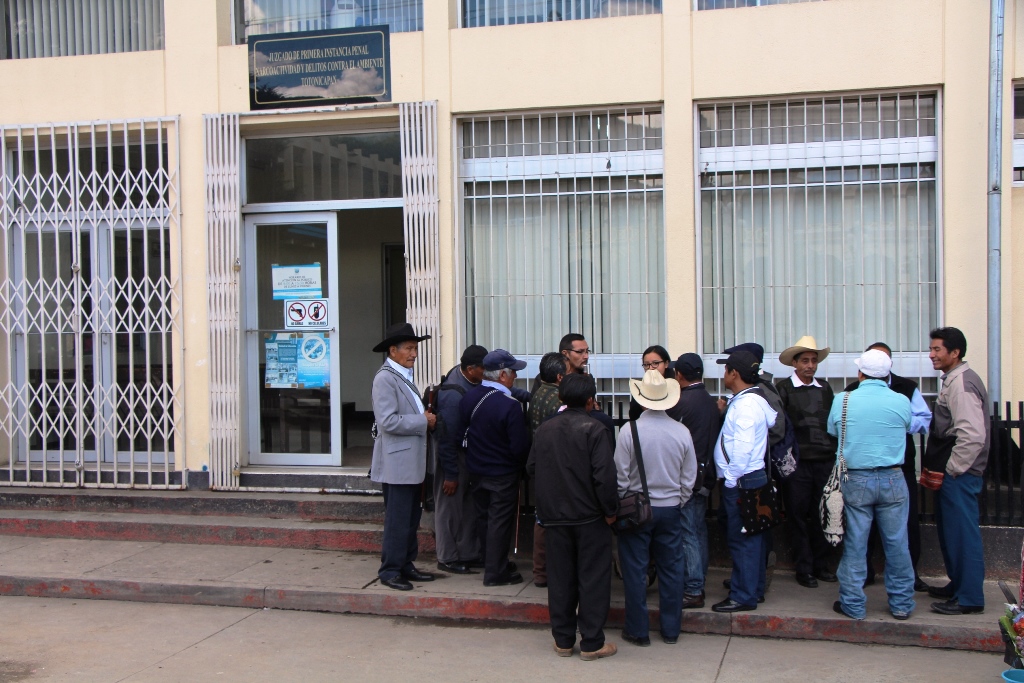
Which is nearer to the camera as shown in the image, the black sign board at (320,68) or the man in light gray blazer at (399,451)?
the man in light gray blazer at (399,451)

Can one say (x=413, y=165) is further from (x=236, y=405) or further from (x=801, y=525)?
(x=801, y=525)

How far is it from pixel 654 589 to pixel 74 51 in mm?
7729

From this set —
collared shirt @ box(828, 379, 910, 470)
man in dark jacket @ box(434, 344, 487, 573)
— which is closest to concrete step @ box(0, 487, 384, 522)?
man in dark jacket @ box(434, 344, 487, 573)

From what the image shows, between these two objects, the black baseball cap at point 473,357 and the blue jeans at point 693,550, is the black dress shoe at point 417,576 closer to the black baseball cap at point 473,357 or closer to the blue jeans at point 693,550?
the black baseball cap at point 473,357

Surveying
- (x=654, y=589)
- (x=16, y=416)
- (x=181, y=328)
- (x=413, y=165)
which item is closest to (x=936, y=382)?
(x=654, y=589)

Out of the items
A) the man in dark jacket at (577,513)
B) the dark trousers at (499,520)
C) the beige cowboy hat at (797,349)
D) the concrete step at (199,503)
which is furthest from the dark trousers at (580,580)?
the concrete step at (199,503)

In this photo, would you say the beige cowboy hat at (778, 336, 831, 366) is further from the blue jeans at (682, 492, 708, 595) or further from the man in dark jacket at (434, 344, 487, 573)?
the man in dark jacket at (434, 344, 487, 573)

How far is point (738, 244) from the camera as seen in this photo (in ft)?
27.8

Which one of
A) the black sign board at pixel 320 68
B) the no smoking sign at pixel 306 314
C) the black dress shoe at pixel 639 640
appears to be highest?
the black sign board at pixel 320 68

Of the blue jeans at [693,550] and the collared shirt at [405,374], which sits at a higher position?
the collared shirt at [405,374]

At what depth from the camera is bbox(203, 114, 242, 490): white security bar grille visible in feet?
29.4

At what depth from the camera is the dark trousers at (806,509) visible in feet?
22.8

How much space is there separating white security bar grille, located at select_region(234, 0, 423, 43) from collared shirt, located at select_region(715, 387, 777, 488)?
16.5 feet

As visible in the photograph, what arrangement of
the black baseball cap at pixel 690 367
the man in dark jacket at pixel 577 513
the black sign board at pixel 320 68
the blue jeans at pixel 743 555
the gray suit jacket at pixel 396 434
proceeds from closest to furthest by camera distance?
the man in dark jacket at pixel 577 513
the blue jeans at pixel 743 555
the black baseball cap at pixel 690 367
the gray suit jacket at pixel 396 434
the black sign board at pixel 320 68
